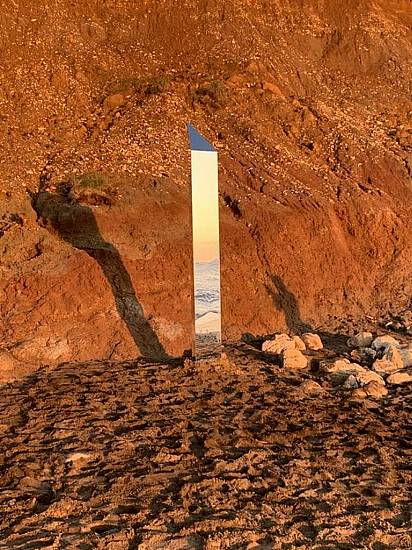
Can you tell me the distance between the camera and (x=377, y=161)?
14.3m

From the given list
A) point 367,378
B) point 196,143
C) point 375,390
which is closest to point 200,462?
point 375,390

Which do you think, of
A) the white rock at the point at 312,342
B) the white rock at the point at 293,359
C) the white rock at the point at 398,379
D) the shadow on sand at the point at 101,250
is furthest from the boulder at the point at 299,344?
the shadow on sand at the point at 101,250

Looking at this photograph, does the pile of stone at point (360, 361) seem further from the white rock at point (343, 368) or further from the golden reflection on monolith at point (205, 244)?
the golden reflection on monolith at point (205, 244)

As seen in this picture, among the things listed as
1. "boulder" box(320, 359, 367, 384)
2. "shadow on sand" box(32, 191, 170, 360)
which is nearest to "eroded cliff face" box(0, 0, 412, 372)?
"shadow on sand" box(32, 191, 170, 360)

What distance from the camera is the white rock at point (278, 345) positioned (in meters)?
8.90

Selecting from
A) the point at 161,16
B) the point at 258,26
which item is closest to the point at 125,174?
the point at 161,16

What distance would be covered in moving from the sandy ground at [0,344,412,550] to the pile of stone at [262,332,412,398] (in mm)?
305

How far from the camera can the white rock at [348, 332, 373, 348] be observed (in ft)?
31.5

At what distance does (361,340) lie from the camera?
9633 mm

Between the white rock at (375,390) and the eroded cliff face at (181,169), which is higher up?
the eroded cliff face at (181,169)

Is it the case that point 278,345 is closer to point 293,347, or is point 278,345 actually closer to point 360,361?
point 293,347

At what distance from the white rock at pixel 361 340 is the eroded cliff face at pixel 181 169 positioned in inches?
38.8

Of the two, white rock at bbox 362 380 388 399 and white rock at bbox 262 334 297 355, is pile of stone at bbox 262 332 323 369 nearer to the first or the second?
white rock at bbox 262 334 297 355

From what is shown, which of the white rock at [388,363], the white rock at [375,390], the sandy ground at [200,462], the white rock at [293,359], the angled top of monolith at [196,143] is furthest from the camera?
the white rock at [293,359]
